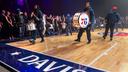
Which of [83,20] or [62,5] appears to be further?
[62,5]

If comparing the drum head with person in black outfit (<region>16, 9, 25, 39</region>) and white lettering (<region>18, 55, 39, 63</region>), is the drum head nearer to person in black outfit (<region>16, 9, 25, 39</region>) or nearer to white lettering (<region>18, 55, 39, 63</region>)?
white lettering (<region>18, 55, 39, 63</region>)

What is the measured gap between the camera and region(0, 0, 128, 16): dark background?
1509 centimetres

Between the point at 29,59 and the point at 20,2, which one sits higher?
the point at 20,2

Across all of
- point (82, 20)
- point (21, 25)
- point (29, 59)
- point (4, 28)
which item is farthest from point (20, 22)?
point (29, 59)

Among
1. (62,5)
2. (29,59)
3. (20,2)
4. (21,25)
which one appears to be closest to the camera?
(29,59)

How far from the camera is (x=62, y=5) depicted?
776 inches

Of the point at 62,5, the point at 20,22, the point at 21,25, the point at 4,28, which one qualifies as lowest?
the point at 4,28

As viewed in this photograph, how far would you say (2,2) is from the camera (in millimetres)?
14484

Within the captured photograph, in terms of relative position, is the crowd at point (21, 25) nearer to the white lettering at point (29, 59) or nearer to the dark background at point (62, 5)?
the dark background at point (62, 5)

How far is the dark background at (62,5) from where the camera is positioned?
1509 cm

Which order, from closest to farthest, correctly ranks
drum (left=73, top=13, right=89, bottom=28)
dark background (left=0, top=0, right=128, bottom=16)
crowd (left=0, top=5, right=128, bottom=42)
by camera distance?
drum (left=73, top=13, right=89, bottom=28), crowd (left=0, top=5, right=128, bottom=42), dark background (left=0, top=0, right=128, bottom=16)

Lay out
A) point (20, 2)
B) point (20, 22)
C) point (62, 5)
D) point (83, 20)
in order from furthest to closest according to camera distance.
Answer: point (62, 5), point (20, 2), point (20, 22), point (83, 20)

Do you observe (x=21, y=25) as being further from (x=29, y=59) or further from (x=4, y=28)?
(x=29, y=59)

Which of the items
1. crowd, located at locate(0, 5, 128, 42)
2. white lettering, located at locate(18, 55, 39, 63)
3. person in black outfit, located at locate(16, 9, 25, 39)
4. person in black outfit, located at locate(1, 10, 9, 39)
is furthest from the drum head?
person in black outfit, located at locate(1, 10, 9, 39)
